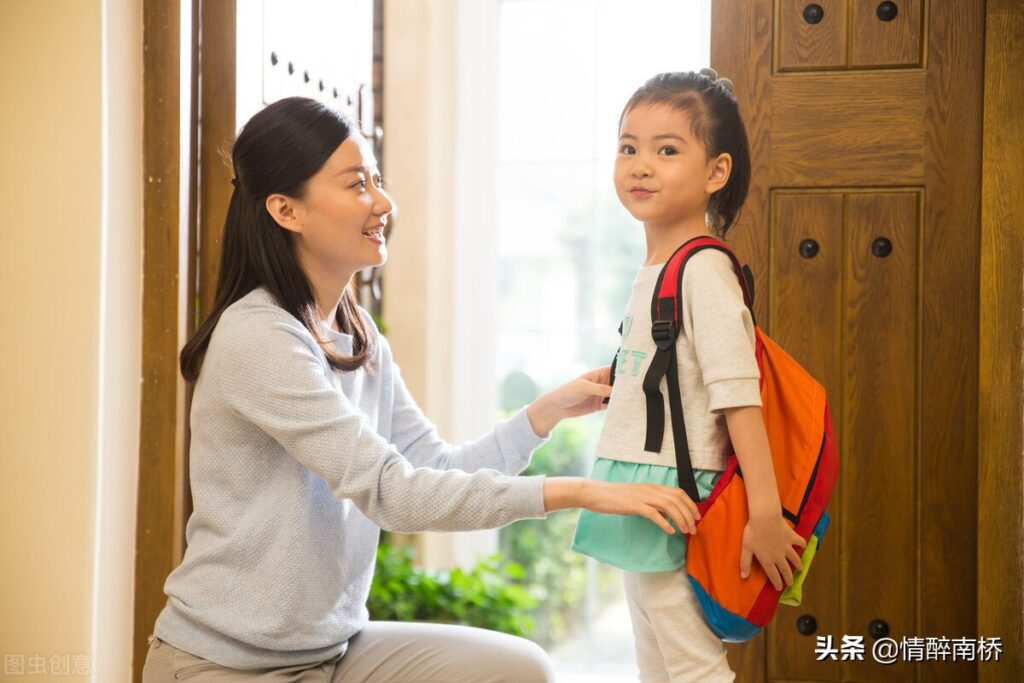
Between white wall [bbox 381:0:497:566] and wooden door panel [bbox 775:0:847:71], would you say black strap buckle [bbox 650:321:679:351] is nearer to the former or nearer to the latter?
wooden door panel [bbox 775:0:847:71]

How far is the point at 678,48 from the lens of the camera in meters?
3.71

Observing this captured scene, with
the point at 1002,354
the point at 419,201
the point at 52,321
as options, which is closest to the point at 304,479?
the point at 52,321

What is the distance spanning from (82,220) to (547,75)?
239 cm

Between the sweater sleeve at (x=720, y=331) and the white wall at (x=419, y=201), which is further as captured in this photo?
the white wall at (x=419, y=201)

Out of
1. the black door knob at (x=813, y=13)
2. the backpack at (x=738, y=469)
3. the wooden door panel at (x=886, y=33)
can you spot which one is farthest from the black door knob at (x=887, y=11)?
the backpack at (x=738, y=469)

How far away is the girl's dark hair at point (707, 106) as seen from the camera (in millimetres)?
1631

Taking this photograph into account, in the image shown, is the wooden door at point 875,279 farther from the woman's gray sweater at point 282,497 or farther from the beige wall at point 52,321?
the beige wall at point 52,321

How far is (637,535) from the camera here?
156 cm

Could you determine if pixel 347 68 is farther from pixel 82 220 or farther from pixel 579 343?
pixel 579 343

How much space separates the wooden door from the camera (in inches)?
86.7

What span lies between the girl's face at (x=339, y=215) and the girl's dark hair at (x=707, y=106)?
47 centimetres

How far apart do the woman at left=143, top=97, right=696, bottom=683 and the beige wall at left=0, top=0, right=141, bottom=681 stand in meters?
0.31

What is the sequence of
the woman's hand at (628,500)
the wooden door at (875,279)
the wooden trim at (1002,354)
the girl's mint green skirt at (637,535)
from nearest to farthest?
the woman's hand at (628,500) < the girl's mint green skirt at (637,535) < the wooden trim at (1002,354) < the wooden door at (875,279)

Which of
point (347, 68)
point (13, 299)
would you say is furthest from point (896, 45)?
point (13, 299)
